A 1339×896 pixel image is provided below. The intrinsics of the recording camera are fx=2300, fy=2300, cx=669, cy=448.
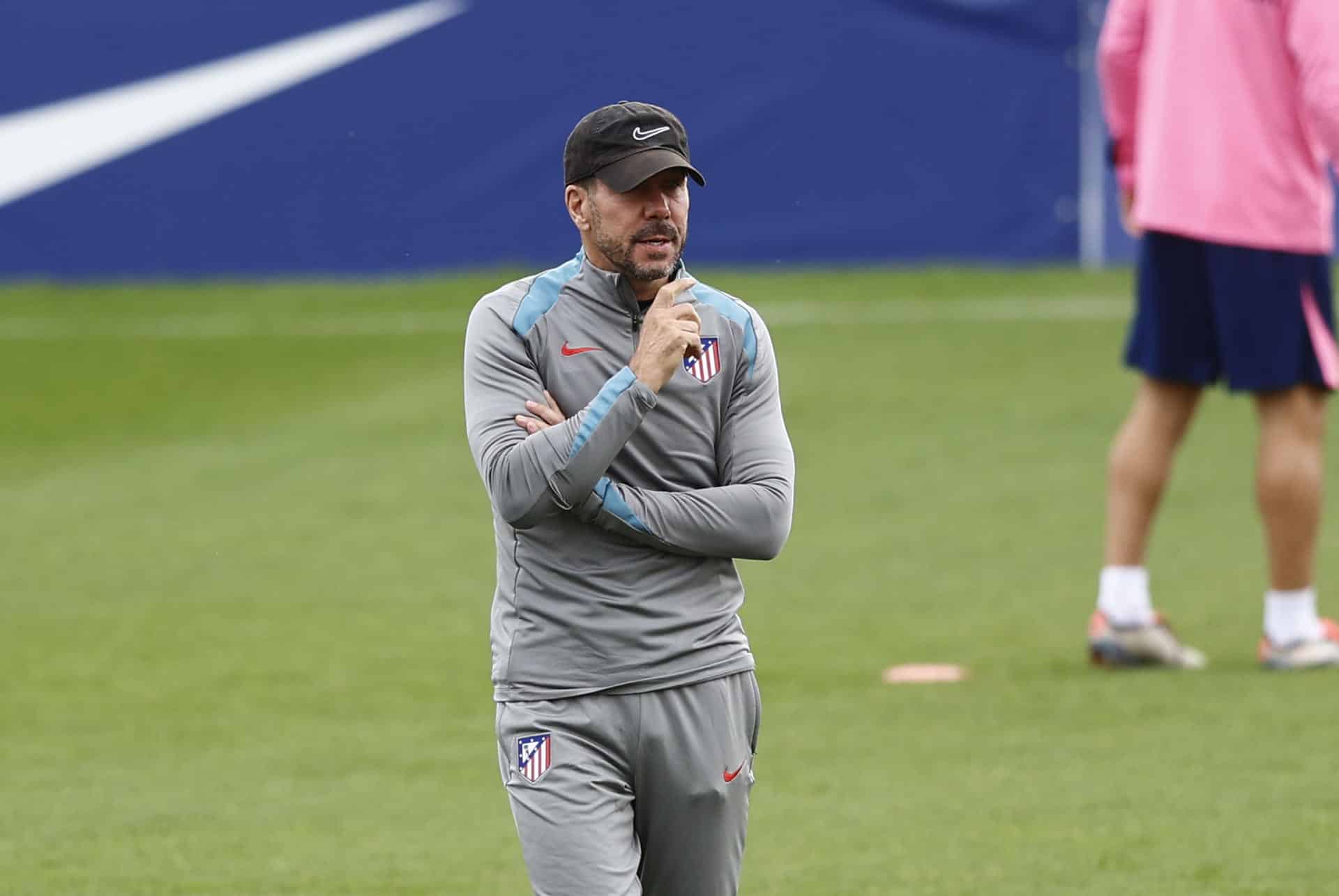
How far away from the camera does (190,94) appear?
15664mm

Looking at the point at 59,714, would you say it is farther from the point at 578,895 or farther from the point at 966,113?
the point at 966,113

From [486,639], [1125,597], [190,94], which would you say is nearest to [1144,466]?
[1125,597]

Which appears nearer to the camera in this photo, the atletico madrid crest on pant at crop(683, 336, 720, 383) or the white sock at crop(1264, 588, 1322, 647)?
the atletico madrid crest on pant at crop(683, 336, 720, 383)

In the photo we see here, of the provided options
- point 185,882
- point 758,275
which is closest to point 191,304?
point 758,275

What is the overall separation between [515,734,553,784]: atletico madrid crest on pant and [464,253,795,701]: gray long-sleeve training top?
0.07 meters

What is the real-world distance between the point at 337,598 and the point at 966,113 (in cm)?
870

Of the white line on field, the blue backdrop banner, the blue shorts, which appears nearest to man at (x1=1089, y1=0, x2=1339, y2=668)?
the blue shorts

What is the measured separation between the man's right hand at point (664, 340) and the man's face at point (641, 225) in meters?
0.08

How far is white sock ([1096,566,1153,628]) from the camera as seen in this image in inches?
260

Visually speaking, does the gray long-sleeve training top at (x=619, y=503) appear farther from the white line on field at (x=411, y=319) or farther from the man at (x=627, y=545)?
the white line on field at (x=411, y=319)

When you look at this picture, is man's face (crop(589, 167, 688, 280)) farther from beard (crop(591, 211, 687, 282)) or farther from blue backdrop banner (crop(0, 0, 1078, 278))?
blue backdrop banner (crop(0, 0, 1078, 278))

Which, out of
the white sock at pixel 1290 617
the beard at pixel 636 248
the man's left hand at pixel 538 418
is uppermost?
the beard at pixel 636 248

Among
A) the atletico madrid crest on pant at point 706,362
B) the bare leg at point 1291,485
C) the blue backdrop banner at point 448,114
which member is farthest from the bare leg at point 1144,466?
the blue backdrop banner at point 448,114

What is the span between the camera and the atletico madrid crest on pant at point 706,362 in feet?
12.0
